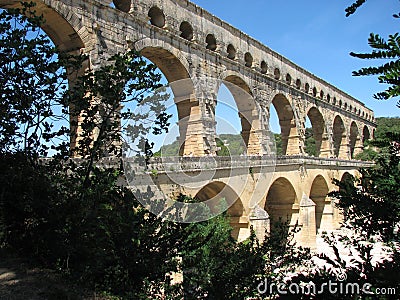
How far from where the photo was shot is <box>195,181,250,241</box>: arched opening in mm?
13959

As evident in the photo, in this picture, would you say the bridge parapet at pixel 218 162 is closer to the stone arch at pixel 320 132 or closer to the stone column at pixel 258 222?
the stone column at pixel 258 222

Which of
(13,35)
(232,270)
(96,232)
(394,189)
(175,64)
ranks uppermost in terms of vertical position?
(175,64)

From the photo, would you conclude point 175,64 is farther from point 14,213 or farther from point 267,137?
point 14,213

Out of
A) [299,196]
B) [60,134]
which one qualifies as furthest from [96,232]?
[299,196]

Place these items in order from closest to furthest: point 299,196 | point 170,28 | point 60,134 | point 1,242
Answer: point 60,134, point 1,242, point 170,28, point 299,196

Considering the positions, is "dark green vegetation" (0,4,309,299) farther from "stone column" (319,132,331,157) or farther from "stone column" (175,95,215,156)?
"stone column" (319,132,331,157)

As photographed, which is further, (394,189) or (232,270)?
(232,270)

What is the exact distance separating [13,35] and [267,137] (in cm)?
1596

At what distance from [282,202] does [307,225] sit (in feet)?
5.49

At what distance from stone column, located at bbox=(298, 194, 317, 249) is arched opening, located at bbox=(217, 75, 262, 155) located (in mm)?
3581

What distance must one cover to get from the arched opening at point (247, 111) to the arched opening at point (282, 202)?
214cm

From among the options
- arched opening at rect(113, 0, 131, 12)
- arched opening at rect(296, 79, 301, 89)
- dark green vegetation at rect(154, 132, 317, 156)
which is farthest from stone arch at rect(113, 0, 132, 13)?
arched opening at rect(296, 79, 301, 89)

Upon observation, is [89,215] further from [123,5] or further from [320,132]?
[320,132]

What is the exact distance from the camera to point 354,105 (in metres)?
39.7
